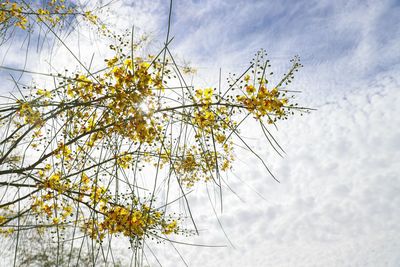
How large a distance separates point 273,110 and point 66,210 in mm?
2165

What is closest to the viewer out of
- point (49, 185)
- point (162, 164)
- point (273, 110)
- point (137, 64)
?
point (137, 64)

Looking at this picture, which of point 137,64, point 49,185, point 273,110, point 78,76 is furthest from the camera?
point 49,185

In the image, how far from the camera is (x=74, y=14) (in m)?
2.54

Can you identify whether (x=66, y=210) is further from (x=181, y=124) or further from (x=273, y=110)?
(x=273, y=110)

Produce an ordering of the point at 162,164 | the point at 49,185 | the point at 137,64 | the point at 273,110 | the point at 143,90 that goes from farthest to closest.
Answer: the point at 162,164 → the point at 49,185 → the point at 273,110 → the point at 137,64 → the point at 143,90

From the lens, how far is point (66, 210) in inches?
114

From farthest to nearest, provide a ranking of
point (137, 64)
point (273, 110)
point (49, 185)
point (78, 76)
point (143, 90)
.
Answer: point (49, 185) < point (78, 76) < point (273, 110) < point (137, 64) < point (143, 90)

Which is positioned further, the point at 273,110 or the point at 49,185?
the point at 49,185

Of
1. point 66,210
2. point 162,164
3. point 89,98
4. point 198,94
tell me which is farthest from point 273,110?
point 66,210

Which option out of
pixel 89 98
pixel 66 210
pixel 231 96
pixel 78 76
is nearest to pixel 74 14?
pixel 78 76

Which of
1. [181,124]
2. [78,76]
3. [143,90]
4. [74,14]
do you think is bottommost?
[181,124]

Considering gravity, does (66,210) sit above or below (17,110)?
below

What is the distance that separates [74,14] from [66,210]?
1.79 m

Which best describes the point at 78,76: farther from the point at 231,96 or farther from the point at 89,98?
the point at 231,96
